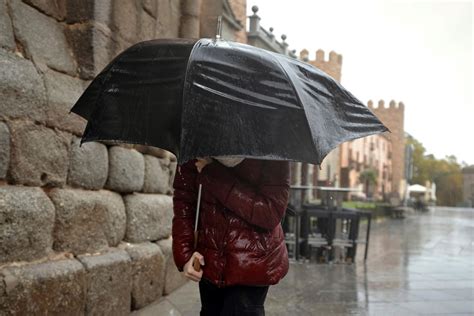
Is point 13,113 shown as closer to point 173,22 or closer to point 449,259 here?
point 173,22

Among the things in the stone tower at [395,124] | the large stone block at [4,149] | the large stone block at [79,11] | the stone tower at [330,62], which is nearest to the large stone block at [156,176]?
the large stone block at [79,11]

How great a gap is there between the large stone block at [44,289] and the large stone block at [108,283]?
11cm

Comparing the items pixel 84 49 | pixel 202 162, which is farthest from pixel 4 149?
pixel 202 162

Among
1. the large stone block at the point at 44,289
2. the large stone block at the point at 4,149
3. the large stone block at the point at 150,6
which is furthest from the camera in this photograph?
the large stone block at the point at 150,6

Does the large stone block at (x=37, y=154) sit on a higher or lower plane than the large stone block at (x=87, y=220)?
higher

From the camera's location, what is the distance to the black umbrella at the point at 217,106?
2.37 m

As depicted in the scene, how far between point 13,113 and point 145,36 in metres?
2.21

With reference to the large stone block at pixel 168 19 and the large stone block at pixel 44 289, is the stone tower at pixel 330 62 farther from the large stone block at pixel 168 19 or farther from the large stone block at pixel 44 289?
the large stone block at pixel 44 289

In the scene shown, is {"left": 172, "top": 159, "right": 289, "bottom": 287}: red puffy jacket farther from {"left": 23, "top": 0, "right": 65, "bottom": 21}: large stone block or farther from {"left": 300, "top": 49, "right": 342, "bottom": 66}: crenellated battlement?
{"left": 300, "top": 49, "right": 342, "bottom": 66}: crenellated battlement

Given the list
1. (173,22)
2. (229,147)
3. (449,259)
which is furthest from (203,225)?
(449,259)

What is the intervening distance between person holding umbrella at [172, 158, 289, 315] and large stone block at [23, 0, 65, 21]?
91.7 inches

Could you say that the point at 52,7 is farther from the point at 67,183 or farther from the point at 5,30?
the point at 67,183

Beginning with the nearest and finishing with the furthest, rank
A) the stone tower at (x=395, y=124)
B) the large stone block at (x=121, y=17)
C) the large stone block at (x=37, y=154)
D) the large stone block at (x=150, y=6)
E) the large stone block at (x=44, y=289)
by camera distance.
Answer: the large stone block at (x=44, y=289), the large stone block at (x=37, y=154), the large stone block at (x=121, y=17), the large stone block at (x=150, y=6), the stone tower at (x=395, y=124)

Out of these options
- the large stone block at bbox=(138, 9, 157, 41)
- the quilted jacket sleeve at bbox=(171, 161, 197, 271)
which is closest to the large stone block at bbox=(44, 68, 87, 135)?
the large stone block at bbox=(138, 9, 157, 41)
